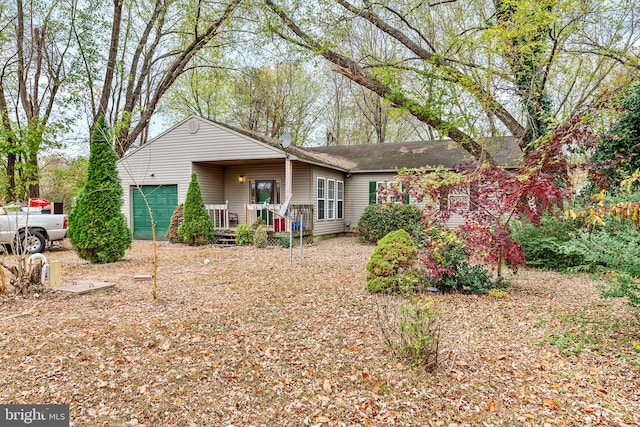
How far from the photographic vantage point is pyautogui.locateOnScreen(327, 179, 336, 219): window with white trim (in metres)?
14.3

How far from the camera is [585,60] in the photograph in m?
9.59

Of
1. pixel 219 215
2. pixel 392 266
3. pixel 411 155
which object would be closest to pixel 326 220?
pixel 219 215

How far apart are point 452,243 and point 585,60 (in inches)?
307

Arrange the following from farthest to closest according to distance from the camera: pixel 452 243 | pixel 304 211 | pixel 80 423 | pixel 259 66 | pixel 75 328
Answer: pixel 259 66 < pixel 304 211 < pixel 452 243 < pixel 75 328 < pixel 80 423

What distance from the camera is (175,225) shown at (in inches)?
502

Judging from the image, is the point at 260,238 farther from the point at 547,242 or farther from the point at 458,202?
the point at 547,242

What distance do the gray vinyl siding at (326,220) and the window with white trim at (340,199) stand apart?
0.18m

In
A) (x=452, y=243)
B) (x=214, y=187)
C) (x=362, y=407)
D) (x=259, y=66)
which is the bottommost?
(x=362, y=407)

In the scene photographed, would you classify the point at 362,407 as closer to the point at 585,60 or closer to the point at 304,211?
the point at 304,211

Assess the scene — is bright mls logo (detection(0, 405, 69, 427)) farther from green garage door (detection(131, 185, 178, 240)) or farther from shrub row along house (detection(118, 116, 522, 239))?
green garage door (detection(131, 185, 178, 240))

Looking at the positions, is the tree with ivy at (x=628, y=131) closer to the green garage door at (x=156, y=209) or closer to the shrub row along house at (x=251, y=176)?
the shrub row along house at (x=251, y=176)

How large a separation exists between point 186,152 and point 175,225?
2.70m

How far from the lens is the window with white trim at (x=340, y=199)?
49.7 ft

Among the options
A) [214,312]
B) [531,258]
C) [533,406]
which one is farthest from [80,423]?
[531,258]
